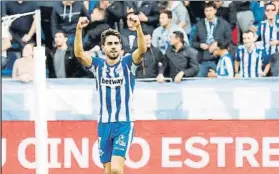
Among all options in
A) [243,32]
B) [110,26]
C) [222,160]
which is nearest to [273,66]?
[243,32]

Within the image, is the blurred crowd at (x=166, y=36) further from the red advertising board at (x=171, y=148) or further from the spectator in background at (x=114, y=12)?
the red advertising board at (x=171, y=148)

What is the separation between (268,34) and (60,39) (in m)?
2.46

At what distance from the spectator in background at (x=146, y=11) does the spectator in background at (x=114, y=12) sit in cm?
7

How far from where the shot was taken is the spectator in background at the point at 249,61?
9.81 metres

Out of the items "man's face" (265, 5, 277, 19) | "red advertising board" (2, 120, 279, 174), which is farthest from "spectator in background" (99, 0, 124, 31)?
"man's face" (265, 5, 277, 19)

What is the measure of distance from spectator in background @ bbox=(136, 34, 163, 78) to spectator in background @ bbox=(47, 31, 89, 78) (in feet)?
2.19

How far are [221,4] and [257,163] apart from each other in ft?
6.49

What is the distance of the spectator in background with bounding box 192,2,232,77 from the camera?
9938 millimetres

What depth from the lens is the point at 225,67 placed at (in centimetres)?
987

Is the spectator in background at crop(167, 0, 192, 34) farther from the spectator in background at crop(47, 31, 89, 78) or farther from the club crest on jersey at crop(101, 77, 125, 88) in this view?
the club crest on jersey at crop(101, 77, 125, 88)

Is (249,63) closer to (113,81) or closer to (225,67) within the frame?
(225,67)

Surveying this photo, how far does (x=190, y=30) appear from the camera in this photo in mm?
10062

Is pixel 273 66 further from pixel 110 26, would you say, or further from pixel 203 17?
pixel 110 26

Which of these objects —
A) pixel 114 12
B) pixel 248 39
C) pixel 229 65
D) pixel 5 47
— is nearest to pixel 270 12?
pixel 248 39
